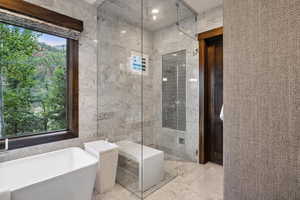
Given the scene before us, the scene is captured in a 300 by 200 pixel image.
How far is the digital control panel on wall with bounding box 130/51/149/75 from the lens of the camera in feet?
7.32

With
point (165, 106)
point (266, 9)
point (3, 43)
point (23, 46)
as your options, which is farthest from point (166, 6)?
point (3, 43)

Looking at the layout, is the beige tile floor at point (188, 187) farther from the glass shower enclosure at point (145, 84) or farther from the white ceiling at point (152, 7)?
the white ceiling at point (152, 7)

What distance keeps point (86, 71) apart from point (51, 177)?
1525 mm

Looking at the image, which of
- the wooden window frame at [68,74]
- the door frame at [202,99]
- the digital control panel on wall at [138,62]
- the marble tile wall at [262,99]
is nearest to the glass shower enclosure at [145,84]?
the digital control panel on wall at [138,62]

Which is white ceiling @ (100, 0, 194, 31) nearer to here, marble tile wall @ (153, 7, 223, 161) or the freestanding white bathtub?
marble tile wall @ (153, 7, 223, 161)

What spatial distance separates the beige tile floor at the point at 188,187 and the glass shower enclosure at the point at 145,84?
0.10 m

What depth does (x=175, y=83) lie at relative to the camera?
2.52 m

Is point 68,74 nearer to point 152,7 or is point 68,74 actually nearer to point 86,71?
point 86,71

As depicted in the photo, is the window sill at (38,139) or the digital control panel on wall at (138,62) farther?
the digital control panel on wall at (138,62)

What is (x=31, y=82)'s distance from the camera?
197 cm

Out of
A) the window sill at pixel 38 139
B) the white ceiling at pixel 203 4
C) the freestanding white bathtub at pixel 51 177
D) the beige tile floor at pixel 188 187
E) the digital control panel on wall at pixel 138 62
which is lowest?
the beige tile floor at pixel 188 187

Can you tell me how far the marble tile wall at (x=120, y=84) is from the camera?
224 cm

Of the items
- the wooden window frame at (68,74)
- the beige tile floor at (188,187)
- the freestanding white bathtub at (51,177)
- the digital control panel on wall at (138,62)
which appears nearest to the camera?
the freestanding white bathtub at (51,177)

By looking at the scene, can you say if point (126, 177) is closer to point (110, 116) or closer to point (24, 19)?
point (110, 116)
